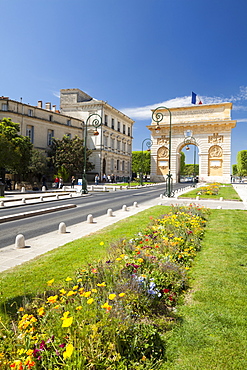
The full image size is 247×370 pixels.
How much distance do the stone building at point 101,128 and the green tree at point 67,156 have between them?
7.11 metres

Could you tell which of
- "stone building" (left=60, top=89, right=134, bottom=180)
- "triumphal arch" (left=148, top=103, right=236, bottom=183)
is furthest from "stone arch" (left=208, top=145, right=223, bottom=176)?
"stone building" (left=60, top=89, right=134, bottom=180)

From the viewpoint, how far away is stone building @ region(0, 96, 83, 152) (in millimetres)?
37338

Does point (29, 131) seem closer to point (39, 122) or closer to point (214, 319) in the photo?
point (39, 122)

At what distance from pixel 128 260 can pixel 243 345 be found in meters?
2.30

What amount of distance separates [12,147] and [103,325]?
2547 centimetres

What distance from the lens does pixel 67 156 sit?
4144cm

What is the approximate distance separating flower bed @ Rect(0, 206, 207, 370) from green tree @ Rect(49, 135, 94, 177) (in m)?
Result: 37.9

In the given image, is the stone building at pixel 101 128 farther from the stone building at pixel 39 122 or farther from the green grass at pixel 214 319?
the green grass at pixel 214 319

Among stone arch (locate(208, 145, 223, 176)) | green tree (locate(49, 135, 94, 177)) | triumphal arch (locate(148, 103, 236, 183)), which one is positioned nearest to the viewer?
green tree (locate(49, 135, 94, 177))

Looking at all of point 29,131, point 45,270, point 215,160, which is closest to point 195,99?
point 215,160

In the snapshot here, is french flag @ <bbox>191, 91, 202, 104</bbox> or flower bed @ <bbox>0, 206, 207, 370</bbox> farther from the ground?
french flag @ <bbox>191, 91, 202, 104</bbox>

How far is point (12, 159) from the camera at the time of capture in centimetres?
2464

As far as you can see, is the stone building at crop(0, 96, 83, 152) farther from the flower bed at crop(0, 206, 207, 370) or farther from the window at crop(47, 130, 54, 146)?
the flower bed at crop(0, 206, 207, 370)

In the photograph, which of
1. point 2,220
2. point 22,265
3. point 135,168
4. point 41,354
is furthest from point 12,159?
point 135,168
